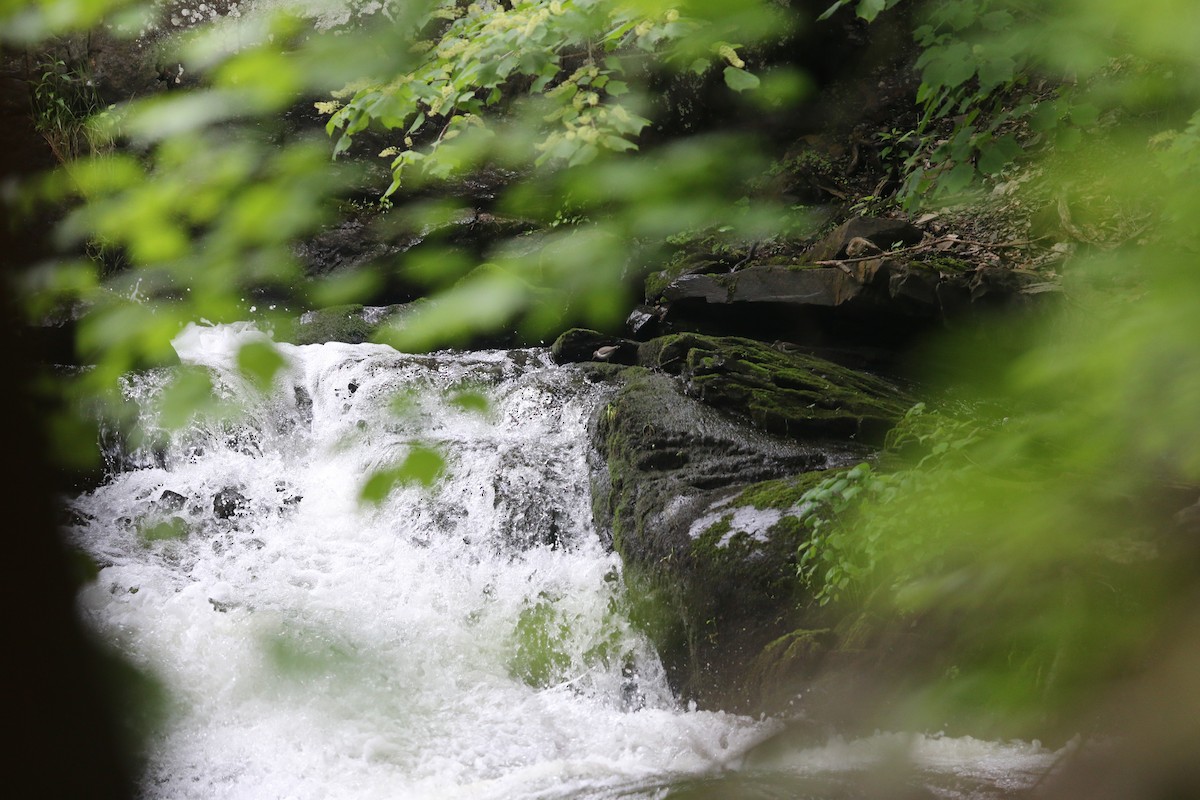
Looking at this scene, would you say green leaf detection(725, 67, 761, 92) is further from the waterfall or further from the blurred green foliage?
the waterfall

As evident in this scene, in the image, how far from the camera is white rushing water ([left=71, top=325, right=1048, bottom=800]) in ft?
10.9

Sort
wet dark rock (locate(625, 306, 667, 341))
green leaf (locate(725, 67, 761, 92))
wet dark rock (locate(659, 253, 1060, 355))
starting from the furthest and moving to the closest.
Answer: wet dark rock (locate(625, 306, 667, 341))
wet dark rock (locate(659, 253, 1060, 355))
green leaf (locate(725, 67, 761, 92))

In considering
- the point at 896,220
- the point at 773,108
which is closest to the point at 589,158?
the point at 896,220

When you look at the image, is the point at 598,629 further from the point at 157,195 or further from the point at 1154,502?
the point at 157,195

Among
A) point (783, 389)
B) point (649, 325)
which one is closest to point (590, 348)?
point (649, 325)

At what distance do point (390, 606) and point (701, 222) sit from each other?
10.9ft

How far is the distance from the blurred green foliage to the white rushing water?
0.36 metres

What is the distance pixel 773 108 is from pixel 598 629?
703cm

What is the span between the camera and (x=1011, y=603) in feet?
8.55

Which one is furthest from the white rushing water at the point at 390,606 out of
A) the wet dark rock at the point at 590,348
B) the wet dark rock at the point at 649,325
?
the wet dark rock at the point at 649,325

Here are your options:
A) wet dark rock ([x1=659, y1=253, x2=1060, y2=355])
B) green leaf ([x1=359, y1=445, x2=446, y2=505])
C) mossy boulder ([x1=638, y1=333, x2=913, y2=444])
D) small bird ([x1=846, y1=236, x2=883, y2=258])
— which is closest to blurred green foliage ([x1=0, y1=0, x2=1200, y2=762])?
green leaf ([x1=359, y1=445, x2=446, y2=505])

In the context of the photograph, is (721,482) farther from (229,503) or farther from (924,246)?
(229,503)

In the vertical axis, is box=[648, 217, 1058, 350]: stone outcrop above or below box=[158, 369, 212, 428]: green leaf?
above

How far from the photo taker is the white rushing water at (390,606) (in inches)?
131
